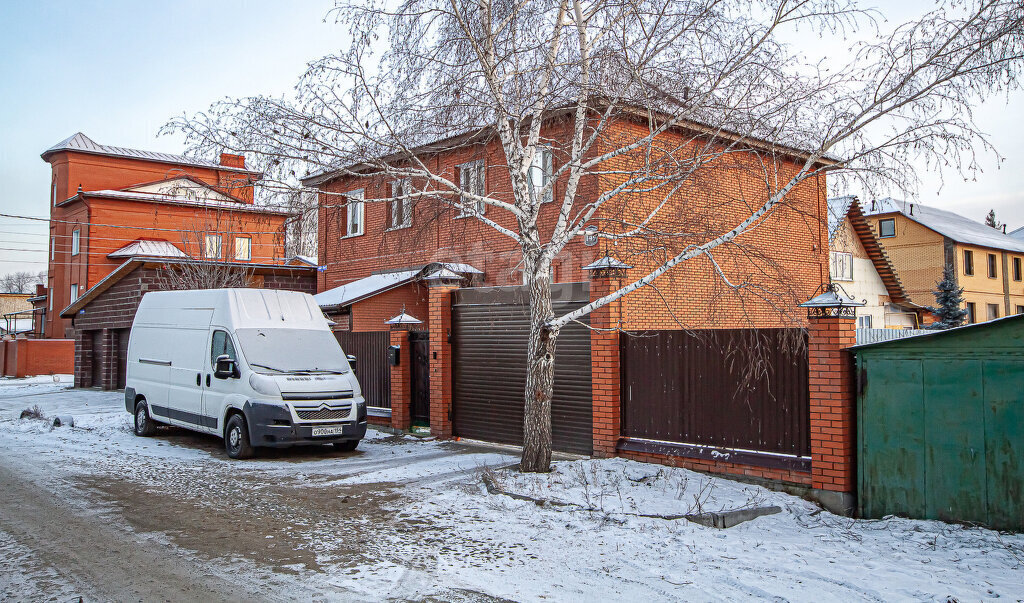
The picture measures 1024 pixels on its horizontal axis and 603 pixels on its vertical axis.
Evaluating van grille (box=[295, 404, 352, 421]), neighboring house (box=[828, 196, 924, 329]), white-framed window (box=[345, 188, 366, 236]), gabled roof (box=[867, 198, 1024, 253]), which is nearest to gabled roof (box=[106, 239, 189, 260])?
white-framed window (box=[345, 188, 366, 236])

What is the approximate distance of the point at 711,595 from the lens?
16.2ft

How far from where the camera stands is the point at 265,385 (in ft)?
34.2

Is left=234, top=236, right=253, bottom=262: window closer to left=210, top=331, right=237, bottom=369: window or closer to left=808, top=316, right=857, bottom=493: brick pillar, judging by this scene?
left=210, top=331, right=237, bottom=369: window

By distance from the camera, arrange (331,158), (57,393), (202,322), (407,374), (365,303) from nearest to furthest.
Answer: (331,158)
(202,322)
(407,374)
(365,303)
(57,393)

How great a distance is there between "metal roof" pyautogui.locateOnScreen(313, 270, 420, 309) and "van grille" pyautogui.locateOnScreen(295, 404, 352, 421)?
654 centimetres

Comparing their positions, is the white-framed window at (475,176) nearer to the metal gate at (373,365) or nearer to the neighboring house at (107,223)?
the metal gate at (373,365)

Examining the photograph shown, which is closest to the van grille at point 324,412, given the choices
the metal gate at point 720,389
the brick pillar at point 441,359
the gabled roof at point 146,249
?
the brick pillar at point 441,359

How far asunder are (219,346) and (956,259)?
40.6m

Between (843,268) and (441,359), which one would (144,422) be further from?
(843,268)

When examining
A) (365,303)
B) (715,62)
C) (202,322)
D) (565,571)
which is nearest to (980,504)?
(565,571)

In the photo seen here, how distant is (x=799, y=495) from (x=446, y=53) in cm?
662

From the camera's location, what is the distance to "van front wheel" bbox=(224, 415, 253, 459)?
10609 mm

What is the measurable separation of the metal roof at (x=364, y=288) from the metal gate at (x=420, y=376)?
14.5 ft

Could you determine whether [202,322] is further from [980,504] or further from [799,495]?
[980,504]
